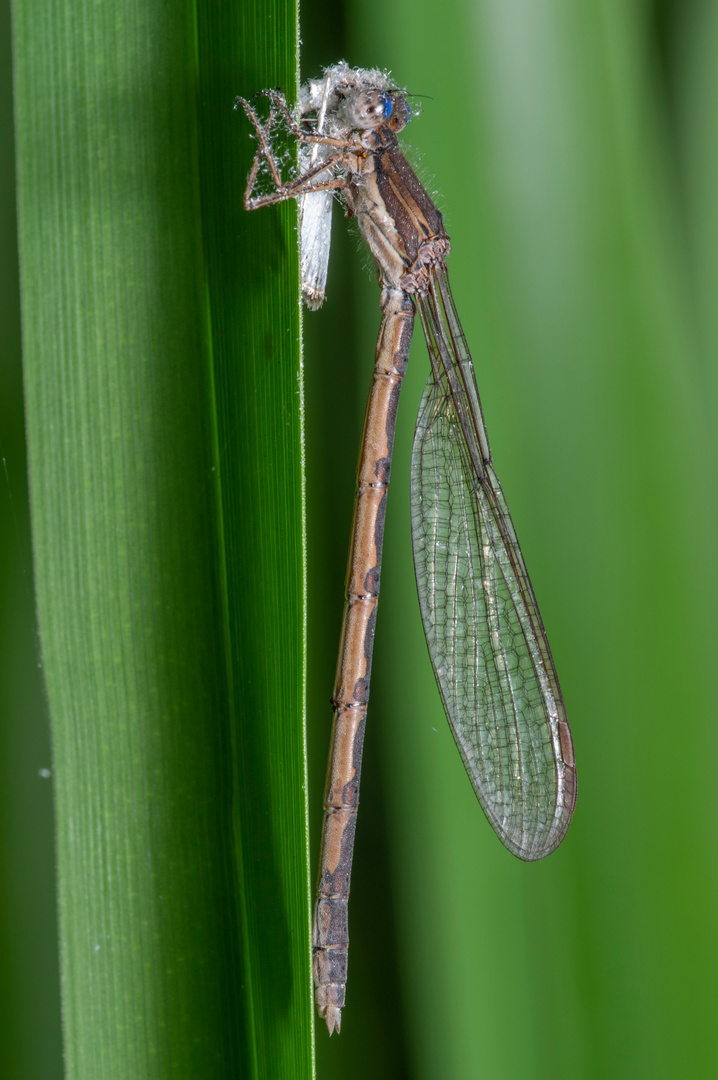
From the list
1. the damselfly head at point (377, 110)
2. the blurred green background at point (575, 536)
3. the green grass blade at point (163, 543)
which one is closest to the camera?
the green grass blade at point (163, 543)

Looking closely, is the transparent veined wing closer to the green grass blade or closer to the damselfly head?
the damselfly head

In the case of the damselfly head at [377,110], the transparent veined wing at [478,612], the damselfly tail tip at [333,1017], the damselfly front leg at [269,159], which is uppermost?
the damselfly head at [377,110]

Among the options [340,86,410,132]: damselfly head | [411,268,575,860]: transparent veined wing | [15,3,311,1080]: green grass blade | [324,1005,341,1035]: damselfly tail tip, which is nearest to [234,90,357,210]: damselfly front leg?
[15,3,311,1080]: green grass blade

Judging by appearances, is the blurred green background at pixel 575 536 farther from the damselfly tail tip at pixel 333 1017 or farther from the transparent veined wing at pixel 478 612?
the damselfly tail tip at pixel 333 1017

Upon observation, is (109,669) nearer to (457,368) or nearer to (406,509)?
(457,368)

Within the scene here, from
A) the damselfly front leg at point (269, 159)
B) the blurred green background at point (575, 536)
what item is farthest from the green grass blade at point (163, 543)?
the blurred green background at point (575, 536)

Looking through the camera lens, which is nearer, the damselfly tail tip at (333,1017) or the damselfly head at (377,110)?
the damselfly tail tip at (333,1017)

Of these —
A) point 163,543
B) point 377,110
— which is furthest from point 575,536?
point 377,110

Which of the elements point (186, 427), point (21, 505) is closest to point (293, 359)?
point (186, 427)
